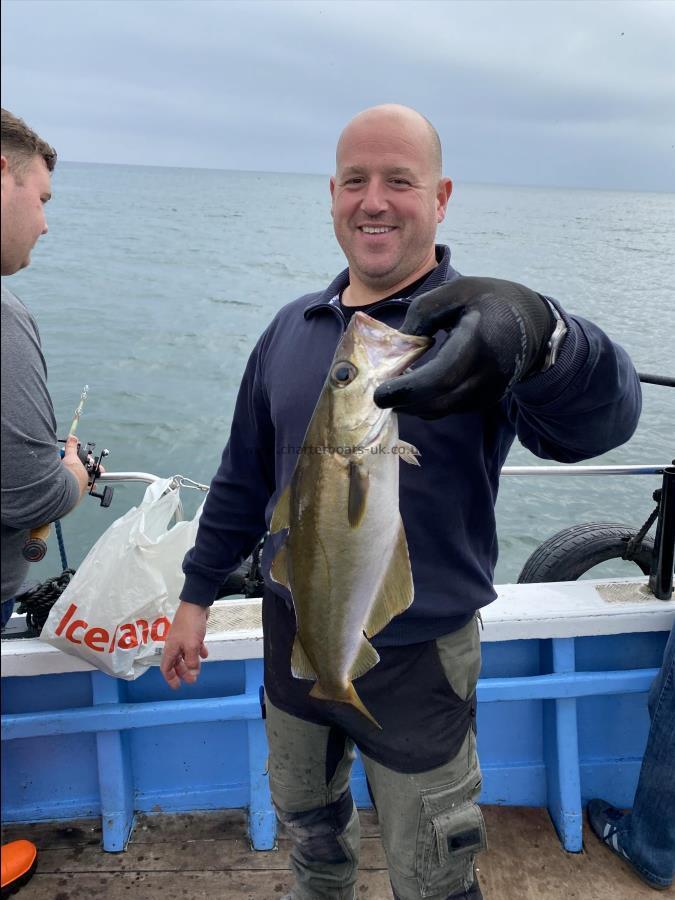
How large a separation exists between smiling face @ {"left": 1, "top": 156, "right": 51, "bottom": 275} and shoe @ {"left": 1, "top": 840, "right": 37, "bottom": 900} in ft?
7.24

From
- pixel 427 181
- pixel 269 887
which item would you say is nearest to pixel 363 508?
pixel 427 181

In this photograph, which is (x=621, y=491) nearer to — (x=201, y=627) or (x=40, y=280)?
(x=201, y=627)

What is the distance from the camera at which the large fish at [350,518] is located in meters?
1.74

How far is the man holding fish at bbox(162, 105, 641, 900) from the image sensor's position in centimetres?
171

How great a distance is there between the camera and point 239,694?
3.12m

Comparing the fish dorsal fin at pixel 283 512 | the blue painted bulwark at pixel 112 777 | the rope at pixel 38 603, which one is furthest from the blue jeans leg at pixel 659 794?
the rope at pixel 38 603

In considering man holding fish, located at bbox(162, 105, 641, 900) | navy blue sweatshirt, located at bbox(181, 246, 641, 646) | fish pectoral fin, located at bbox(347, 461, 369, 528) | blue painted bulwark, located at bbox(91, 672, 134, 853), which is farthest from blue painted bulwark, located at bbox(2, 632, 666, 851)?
fish pectoral fin, located at bbox(347, 461, 369, 528)

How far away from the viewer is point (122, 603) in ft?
9.46

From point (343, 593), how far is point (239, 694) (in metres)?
1.50

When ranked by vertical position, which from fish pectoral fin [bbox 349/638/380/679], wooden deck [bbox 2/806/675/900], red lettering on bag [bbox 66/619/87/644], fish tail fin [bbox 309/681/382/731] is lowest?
wooden deck [bbox 2/806/675/900]

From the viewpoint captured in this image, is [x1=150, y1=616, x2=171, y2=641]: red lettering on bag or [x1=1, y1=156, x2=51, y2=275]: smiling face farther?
[x1=150, y1=616, x2=171, y2=641]: red lettering on bag

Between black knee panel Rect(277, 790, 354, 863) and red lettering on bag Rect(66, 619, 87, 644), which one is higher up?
red lettering on bag Rect(66, 619, 87, 644)

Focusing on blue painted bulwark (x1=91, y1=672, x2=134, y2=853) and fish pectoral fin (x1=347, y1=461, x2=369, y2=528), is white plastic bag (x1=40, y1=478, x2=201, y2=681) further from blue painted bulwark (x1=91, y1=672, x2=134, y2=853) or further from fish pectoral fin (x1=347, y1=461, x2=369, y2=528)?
fish pectoral fin (x1=347, y1=461, x2=369, y2=528)

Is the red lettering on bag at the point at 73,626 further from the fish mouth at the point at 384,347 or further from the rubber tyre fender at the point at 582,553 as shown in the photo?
the rubber tyre fender at the point at 582,553
